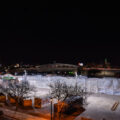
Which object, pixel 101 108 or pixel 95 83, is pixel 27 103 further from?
pixel 95 83

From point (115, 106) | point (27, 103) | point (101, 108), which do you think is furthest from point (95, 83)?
point (27, 103)

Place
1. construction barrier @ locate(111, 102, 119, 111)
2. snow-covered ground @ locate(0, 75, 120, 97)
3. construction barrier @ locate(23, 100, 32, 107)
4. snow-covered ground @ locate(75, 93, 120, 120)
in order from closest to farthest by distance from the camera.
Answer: snow-covered ground @ locate(75, 93, 120, 120), construction barrier @ locate(111, 102, 119, 111), construction barrier @ locate(23, 100, 32, 107), snow-covered ground @ locate(0, 75, 120, 97)

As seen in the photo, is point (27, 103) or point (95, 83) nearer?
point (27, 103)

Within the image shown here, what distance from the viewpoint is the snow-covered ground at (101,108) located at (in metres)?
14.1

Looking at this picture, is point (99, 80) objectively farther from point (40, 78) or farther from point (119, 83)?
point (40, 78)

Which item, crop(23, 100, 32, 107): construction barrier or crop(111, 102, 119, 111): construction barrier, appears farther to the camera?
crop(23, 100, 32, 107): construction barrier

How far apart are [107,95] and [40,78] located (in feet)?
37.9

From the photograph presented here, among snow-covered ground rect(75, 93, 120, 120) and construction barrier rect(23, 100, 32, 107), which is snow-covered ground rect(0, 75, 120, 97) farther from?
construction barrier rect(23, 100, 32, 107)

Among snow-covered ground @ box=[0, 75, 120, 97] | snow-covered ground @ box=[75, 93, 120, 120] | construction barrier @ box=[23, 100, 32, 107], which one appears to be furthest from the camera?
snow-covered ground @ box=[0, 75, 120, 97]

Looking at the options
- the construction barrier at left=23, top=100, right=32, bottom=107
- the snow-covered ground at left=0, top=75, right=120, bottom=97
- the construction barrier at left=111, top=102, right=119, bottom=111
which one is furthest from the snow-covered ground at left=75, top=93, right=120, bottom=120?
the construction barrier at left=23, top=100, right=32, bottom=107

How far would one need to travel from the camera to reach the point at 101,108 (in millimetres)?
16156

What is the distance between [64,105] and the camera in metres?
15.4

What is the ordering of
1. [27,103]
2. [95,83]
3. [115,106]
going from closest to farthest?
[115,106], [27,103], [95,83]

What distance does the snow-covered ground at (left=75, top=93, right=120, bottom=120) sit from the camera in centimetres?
1414
